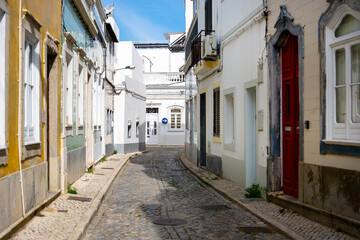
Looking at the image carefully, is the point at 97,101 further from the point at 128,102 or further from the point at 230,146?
the point at 128,102

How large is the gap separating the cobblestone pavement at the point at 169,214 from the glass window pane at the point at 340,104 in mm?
2015

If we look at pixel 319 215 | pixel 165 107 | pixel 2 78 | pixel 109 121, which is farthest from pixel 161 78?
pixel 2 78

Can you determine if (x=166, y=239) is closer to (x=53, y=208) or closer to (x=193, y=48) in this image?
(x=53, y=208)

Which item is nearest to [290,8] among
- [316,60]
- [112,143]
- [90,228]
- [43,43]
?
[316,60]

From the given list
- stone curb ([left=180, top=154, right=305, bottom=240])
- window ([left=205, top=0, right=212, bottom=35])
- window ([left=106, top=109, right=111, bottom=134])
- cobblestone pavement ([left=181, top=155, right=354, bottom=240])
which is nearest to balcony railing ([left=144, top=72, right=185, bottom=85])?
window ([left=106, top=109, right=111, bottom=134])

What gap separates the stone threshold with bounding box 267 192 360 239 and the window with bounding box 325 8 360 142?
45.6 inches

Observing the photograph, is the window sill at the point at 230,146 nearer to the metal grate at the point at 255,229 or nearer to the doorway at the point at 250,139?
the doorway at the point at 250,139

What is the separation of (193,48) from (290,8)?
8956 mm

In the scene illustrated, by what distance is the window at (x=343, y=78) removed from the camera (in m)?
6.56

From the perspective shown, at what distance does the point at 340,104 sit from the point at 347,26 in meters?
1.18

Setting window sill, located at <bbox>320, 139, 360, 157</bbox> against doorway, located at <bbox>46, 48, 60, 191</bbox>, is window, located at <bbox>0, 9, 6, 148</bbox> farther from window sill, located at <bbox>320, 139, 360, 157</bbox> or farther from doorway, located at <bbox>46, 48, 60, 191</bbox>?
window sill, located at <bbox>320, 139, 360, 157</bbox>

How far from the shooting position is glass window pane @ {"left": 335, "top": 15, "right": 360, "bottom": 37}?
6552 mm

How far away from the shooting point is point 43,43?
27.9 ft

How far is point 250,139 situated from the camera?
1115cm
